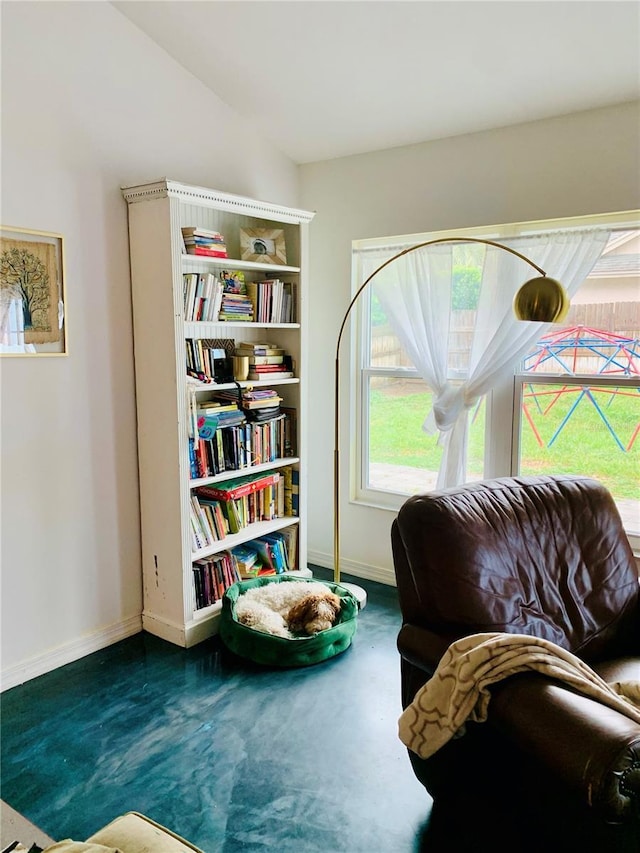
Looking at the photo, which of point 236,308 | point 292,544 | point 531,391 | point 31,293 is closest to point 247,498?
point 292,544

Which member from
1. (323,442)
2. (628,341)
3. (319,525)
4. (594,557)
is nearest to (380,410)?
(323,442)

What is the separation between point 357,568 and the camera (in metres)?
3.83

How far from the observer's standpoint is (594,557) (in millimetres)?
2186

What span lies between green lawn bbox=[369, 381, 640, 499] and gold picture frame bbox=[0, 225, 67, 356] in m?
1.86

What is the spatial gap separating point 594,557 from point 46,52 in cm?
282

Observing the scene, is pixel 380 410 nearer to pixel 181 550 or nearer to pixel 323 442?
pixel 323 442

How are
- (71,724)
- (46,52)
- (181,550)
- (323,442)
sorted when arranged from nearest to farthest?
(71,724) → (46,52) → (181,550) → (323,442)

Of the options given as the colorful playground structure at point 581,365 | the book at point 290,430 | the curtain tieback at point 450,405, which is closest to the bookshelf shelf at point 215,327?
the book at point 290,430

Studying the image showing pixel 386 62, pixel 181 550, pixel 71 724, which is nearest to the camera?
pixel 71 724

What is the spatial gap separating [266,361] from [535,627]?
197 centimetres

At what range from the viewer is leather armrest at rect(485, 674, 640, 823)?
122 cm

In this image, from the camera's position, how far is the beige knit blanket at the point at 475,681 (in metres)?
1.50

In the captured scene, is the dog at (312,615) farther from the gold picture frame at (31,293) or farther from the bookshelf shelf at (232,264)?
the bookshelf shelf at (232,264)

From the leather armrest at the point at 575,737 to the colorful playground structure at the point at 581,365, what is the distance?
1.82 meters
